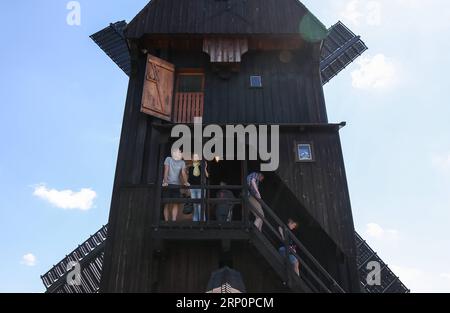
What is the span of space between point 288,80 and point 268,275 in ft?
23.7

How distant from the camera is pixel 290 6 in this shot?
15164mm

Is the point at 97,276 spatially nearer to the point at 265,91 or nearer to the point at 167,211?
the point at 167,211

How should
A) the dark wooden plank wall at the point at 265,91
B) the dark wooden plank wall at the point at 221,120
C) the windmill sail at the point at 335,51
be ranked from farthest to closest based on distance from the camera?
the windmill sail at the point at 335,51
the dark wooden plank wall at the point at 265,91
the dark wooden plank wall at the point at 221,120

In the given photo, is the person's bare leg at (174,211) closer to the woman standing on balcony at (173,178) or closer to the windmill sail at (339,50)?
the woman standing on balcony at (173,178)

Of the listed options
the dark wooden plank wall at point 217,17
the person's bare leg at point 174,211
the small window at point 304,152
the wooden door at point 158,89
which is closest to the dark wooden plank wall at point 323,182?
the small window at point 304,152

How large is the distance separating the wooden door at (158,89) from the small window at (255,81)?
2932 mm

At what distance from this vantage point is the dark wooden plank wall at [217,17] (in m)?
14.4

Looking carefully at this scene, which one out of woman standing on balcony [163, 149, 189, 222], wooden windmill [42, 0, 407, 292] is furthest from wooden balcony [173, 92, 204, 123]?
woman standing on balcony [163, 149, 189, 222]
